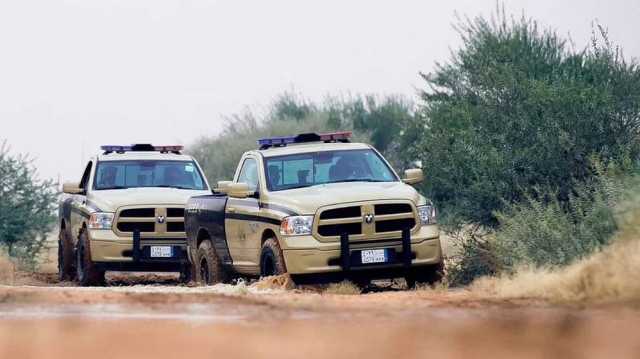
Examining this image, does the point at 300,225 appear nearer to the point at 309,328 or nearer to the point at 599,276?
the point at 599,276

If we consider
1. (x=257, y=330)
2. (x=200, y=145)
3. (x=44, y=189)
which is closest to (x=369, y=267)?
(x=257, y=330)

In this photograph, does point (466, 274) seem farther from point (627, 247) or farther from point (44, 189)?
point (44, 189)

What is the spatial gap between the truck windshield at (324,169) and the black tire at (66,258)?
22.7 ft

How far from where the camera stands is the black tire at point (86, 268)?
2278cm

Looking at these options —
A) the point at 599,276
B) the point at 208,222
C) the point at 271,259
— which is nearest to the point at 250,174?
the point at 208,222

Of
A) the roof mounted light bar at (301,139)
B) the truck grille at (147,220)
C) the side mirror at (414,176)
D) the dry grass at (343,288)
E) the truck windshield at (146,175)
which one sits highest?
the roof mounted light bar at (301,139)

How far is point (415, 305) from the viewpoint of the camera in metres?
13.2

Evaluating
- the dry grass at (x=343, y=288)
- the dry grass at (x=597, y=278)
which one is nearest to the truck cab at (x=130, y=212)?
the dry grass at (x=343, y=288)

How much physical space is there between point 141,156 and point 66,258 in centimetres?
226

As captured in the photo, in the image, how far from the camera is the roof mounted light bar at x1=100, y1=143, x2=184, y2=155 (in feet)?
80.9

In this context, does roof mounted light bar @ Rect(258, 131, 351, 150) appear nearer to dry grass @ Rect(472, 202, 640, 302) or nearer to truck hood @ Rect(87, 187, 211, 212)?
truck hood @ Rect(87, 187, 211, 212)

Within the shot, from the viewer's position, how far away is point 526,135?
21.9m

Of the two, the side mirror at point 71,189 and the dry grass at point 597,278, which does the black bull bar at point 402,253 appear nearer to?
the dry grass at point 597,278

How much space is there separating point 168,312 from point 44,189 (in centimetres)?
2282
